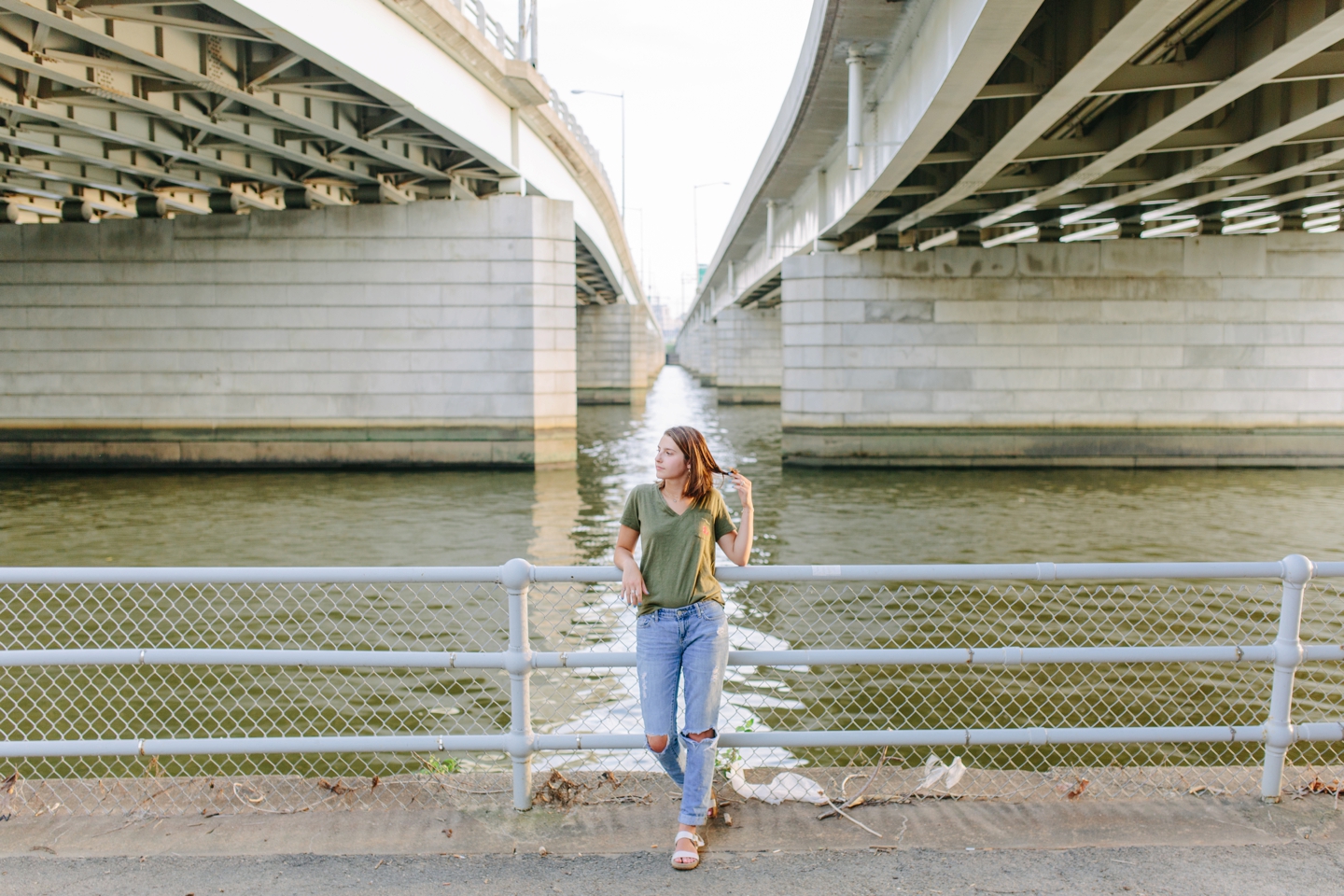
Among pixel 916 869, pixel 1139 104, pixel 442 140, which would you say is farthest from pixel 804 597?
pixel 442 140

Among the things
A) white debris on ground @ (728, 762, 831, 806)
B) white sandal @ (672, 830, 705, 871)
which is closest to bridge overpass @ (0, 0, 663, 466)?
white debris on ground @ (728, 762, 831, 806)

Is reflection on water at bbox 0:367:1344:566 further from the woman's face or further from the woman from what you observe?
the woman's face

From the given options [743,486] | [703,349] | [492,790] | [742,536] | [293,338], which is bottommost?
[492,790]

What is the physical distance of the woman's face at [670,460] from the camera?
4.19 metres

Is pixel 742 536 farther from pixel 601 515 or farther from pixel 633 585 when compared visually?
pixel 601 515

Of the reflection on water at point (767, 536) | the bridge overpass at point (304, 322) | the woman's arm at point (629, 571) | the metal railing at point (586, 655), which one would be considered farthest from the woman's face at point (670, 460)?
the bridge overpass at point (304, 322)

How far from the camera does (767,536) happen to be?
14.2 meters

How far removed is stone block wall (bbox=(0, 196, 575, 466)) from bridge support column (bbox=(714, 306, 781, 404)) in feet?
108

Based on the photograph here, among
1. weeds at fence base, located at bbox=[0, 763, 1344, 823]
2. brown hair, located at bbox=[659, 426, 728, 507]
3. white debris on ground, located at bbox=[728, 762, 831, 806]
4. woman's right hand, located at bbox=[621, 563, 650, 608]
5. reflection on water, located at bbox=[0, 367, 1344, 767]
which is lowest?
reflection on water, located at bbox=[0, 367, 1344, 767]

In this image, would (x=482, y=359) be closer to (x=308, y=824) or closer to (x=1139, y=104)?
(x=1139, y=104)

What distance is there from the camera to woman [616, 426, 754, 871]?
418 cm

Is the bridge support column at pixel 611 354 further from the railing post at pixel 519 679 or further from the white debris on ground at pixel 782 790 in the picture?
the railing post at pixel 519 679

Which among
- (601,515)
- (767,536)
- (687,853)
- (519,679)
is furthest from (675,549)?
(601,515)

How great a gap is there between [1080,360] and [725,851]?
21.1 metres
